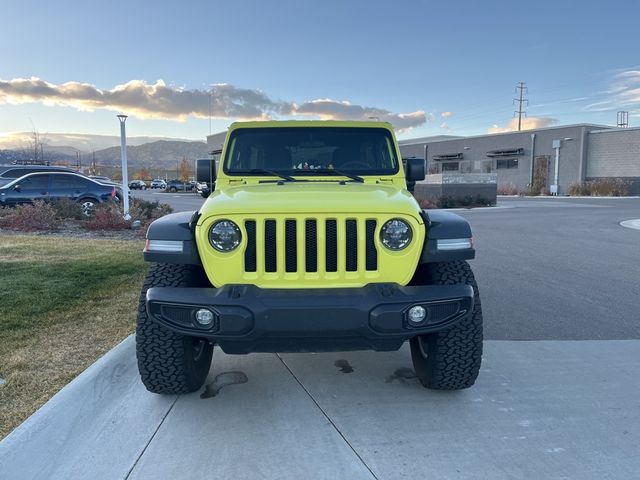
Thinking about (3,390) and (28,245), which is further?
(28,245)

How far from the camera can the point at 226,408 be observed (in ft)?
10.4

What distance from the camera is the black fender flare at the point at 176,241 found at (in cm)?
291

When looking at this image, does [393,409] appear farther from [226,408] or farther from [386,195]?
[386,195]

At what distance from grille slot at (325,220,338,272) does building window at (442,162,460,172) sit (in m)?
48.3

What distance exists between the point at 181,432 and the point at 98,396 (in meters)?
0.80

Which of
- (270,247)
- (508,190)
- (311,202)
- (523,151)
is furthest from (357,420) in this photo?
(523,151)

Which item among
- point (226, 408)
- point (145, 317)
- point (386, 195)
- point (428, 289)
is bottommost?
point (226, 408)

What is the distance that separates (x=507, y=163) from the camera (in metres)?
44.9

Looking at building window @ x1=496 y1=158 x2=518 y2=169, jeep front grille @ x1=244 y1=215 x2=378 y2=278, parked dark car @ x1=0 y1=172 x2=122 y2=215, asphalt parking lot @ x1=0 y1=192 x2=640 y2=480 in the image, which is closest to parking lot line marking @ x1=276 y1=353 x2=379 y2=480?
asphalt parking lot @ x1=0 y1=192 x2=640 y2=480

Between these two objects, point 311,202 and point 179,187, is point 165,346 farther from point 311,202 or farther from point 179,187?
point 179,187

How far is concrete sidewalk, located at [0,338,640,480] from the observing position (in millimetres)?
2537

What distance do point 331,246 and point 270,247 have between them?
1.16ft

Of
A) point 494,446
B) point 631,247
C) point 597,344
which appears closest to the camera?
point 494,446

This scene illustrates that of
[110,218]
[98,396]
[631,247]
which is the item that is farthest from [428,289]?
[110,218]
